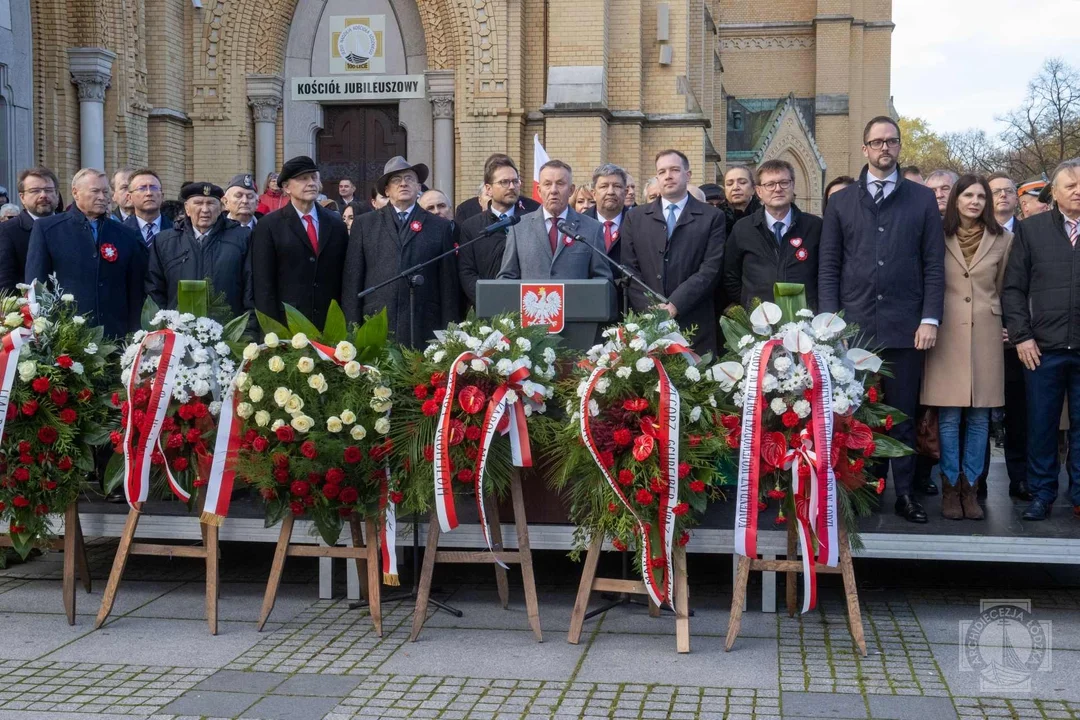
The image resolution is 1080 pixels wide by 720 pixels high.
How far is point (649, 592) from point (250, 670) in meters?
1.85

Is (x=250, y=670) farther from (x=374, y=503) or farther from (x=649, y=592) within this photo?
(x=649, y=592)

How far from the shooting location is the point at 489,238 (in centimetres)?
827

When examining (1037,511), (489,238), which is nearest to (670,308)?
(489,238)

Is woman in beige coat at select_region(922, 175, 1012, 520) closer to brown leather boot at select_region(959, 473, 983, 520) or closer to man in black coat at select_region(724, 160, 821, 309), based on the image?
brown leather boot at select_region(959, 473, 983, 520)

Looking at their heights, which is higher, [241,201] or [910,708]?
[241,201]

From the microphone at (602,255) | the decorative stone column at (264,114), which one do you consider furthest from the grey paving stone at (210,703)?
the decorative stone column at (264,114)

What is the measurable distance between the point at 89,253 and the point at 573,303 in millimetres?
3436

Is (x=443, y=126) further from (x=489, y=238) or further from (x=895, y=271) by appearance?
(x=895, y=271)

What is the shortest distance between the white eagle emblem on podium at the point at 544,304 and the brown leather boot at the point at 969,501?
238 centimetres

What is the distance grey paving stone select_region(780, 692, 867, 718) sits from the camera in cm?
469

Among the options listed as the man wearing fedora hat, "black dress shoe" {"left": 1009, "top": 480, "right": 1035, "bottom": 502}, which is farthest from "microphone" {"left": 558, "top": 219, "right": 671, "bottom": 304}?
"black dress shoe" {"left": 1009, "top": 480, "right": 1035, "bottom": 502}

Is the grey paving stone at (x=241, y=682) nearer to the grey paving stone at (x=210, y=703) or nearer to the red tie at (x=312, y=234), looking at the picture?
the grey paving stone at (x=210, y=703)

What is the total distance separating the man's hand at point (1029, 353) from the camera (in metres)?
6.56

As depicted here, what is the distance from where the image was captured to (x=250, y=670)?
5316mm
